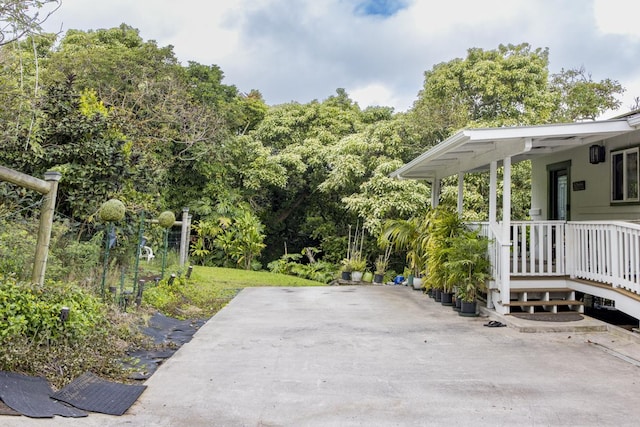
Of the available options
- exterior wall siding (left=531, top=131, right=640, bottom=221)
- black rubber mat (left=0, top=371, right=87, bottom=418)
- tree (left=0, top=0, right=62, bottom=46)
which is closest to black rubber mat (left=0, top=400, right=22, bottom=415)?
black rubber mat (left=0, top=371, right=87, bottom=418)

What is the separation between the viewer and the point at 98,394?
3.16 metres

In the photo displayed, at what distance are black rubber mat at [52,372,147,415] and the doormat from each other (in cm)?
489

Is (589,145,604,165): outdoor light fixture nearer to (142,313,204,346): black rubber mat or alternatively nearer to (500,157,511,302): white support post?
(500,157,511,302): white support post

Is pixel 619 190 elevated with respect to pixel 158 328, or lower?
elevated

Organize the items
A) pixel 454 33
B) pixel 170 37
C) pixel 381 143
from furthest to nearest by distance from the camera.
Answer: pixel 454 33 → pixel 170 37 → pixel 381 143

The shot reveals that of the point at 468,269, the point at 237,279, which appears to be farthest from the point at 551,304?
the point at 237,279

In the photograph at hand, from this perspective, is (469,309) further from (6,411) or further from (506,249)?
(6,411)

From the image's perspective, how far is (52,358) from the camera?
3.42m

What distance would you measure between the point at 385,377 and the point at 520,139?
3763 mm

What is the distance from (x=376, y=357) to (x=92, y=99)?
21.1ft

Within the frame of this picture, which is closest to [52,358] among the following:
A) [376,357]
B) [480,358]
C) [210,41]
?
[376,357]

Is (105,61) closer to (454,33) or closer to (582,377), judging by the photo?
(454,33)

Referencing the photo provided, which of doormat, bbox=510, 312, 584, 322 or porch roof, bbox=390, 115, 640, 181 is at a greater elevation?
porch roof, bbox=390, 115, 640, 181

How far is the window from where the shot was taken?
653 centimetres
